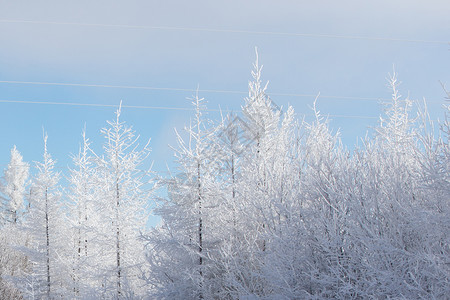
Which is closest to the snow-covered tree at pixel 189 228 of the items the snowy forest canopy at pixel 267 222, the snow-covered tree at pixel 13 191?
the snowy forest canopy at pixel 267 222

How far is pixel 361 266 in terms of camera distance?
8656mm

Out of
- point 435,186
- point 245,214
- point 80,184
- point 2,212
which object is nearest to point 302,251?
point 245,214

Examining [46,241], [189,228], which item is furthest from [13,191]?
[189,228]

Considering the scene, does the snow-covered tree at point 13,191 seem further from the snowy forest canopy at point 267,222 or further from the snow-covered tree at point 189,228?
the snow-covered tree at point 189,228

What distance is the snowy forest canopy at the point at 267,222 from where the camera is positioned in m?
8.12

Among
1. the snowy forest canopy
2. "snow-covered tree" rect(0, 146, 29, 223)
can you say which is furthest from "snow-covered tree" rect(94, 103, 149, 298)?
"snow-covered tree" rect(0, 146, 29, 223)

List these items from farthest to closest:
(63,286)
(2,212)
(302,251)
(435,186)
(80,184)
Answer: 1. (2,212)
2. (80,184)
3. (63,286)
4. (302,251)
5. (435,186)

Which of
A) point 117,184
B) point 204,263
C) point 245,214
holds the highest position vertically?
point 117,184

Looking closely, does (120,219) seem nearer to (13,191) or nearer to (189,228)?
(189,228)

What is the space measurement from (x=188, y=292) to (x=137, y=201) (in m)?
5.24

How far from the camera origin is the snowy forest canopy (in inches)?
320

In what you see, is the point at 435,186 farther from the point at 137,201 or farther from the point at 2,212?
the point at 2,212

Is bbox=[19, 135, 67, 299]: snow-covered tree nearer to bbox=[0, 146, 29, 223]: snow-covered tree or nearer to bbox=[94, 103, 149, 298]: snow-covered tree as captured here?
bbox=[94, 103, 149, 298]: snow-covered tree

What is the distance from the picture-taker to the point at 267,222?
32.4 ft
